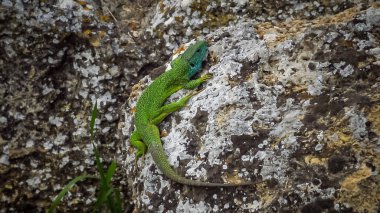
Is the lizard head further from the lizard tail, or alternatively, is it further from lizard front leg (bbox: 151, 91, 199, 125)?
the lizard tail

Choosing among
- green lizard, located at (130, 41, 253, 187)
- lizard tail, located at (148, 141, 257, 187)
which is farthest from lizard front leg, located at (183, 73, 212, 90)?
lizard tail, located at (148, 141, 257, 187)

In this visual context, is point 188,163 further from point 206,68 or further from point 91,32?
point 91,32

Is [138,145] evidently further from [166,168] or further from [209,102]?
[209,102]

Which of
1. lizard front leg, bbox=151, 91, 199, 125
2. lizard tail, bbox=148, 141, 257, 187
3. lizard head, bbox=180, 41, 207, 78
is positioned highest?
lizard head, bbox=180, 41, 207, 78

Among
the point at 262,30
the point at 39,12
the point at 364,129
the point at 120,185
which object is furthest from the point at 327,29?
the point at 39,12

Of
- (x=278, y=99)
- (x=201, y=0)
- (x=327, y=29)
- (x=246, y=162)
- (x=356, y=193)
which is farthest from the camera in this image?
(x=201, y=0)

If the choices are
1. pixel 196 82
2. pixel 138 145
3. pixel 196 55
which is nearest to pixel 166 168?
pixel 138 145
